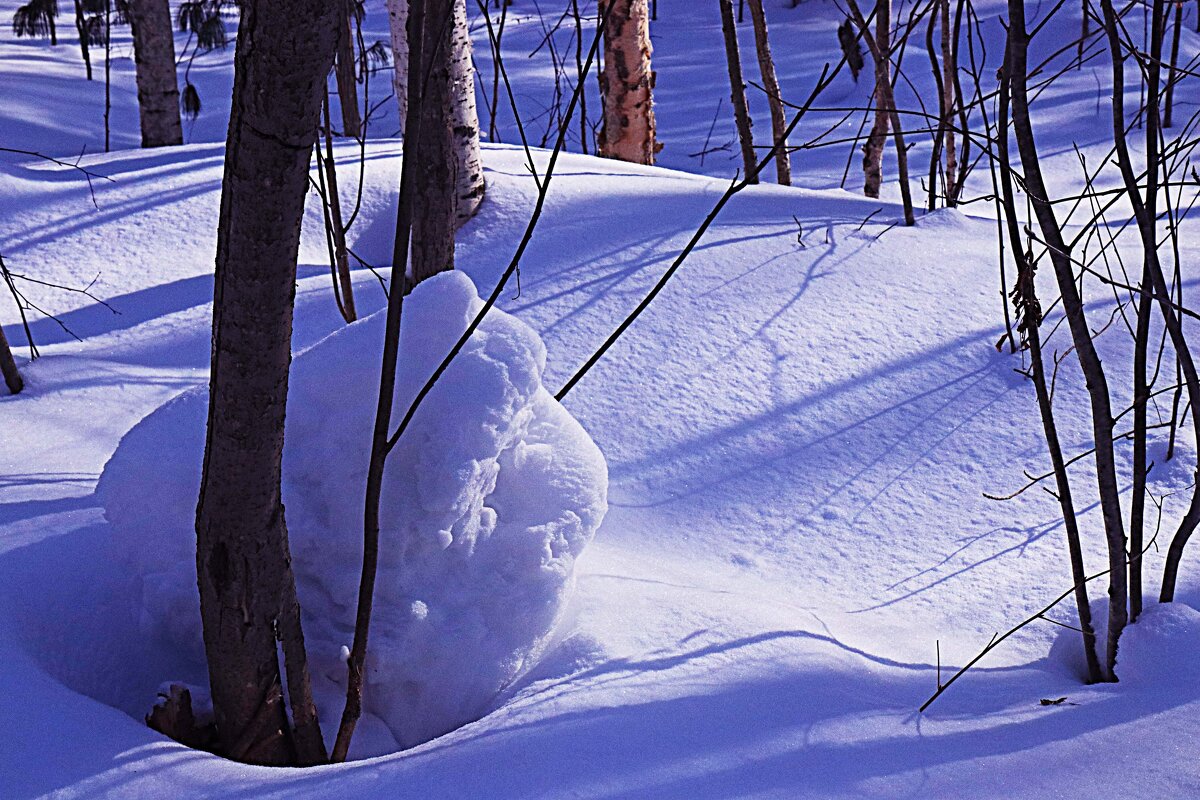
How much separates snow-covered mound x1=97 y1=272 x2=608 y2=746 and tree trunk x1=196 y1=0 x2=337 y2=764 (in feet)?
0.55

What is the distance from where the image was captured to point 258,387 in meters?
1.04

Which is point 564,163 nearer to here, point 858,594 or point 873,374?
point 873,374

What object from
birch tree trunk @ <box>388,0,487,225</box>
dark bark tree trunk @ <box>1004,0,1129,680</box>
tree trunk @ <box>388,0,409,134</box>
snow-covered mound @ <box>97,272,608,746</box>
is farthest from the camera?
tree trunk @ <box>388,0,409,134</box>

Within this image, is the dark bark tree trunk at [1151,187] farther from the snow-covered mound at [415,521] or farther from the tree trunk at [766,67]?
the tree trunk at [766,67]

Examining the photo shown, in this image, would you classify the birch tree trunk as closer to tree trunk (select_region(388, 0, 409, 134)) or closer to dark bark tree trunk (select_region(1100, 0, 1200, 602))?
tree trunk (select_region(388, 0, 409, 134))

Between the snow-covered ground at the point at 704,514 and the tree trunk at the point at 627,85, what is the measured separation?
0.87 meters

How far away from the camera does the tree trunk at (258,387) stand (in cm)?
92

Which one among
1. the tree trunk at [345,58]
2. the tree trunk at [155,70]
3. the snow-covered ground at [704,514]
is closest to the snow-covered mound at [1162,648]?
the snow-covered ground at [704,514]

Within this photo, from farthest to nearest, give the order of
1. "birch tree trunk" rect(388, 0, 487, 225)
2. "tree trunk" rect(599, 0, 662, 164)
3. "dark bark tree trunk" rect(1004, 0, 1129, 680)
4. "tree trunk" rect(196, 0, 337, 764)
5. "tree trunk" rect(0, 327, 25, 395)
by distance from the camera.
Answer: "tree trunk" rect(599, 0, 662, 164) → "birch tree trunk" rect(388, 0, 487, 225) → "tree trunk" rect(0, 327, 25, 395) → "dark bark tree trunk" rect(1004, 0, 1129, 680) → "tree trunk" rect(196, 0, 337, 764)

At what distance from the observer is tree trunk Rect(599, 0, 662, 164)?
4.60 metres

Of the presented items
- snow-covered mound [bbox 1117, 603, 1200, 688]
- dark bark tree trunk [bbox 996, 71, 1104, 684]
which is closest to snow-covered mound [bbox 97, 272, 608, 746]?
dark bark tree trunk [bbox 996, 71, 1104, 684]

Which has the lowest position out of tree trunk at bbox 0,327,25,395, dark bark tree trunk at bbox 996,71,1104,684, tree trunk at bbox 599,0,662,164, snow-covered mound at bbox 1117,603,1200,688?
snow-covered mound at bbox 1117,603,1200,688

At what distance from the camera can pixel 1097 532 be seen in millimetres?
1950

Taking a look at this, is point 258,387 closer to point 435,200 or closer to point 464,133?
point 435,200
